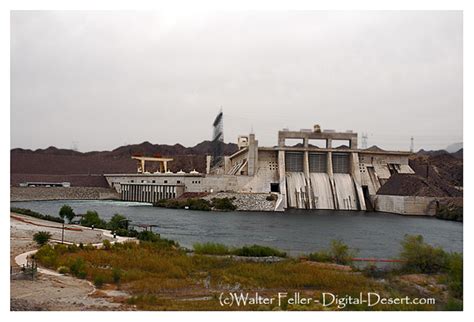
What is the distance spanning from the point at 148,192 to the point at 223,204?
11.3m

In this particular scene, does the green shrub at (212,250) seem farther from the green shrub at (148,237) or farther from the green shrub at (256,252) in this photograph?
the green shrub at (148,237)

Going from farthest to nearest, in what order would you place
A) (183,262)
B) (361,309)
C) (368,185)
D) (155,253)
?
(368,185), (155,253), (183,262), (361,309)

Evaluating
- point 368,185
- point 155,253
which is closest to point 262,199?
point 368,185

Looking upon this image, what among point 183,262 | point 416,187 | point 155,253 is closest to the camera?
point 183,262

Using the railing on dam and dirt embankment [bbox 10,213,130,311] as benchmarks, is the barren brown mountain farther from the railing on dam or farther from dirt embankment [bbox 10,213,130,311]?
dirt embankment [bbox 10,213,130,311]

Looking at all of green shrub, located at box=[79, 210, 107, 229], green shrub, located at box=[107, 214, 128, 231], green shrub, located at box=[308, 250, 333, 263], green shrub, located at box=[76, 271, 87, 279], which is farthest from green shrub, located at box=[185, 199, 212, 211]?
green shrub, located at box=[76, 271, 87, 279]

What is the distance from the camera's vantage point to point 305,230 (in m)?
24.2

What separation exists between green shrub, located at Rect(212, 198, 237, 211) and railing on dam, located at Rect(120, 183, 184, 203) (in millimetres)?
6149

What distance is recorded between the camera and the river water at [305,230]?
19578mm

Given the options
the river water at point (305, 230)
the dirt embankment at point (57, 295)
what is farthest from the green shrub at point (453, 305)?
the river water at point (305, 230)

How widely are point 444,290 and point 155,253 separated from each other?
8175 mm

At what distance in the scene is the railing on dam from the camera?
4241 cm

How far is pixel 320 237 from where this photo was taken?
21.8m

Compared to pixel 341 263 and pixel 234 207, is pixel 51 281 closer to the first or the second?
pixel 341 263
